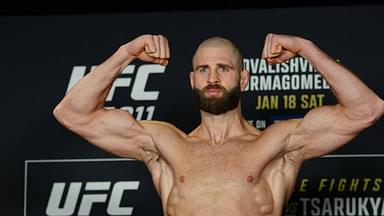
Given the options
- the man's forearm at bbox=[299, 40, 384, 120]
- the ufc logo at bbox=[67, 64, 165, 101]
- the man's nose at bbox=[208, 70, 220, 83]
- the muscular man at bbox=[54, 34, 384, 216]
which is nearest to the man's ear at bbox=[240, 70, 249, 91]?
the muscular man at bbox=[54, 34, 384, 216]

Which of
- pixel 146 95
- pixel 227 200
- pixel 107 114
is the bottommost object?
pixel 227 200

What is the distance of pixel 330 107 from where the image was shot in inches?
153

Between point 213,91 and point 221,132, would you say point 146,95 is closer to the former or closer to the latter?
point 221,132

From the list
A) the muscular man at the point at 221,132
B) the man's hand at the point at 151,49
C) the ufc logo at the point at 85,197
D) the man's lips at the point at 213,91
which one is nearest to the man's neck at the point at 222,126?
the muscular man at the point at 221,132

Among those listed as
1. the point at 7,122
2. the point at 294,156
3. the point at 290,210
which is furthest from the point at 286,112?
the point at 7,122

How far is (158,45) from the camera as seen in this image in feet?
12.5

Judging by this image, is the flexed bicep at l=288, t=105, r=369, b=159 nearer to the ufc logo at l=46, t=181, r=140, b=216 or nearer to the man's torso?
the man's torso

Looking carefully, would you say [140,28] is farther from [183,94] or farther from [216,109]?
[216,109]

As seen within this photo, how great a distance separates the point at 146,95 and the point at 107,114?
2.16 ft

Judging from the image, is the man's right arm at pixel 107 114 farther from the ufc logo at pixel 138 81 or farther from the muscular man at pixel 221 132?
the ufc logo at pixel 138 81

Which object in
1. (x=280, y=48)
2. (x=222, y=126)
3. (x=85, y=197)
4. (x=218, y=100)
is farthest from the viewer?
(x=85, y=197)

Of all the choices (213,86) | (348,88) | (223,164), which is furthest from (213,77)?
(348,88)

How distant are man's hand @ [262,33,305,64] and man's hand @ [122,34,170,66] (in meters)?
0.27

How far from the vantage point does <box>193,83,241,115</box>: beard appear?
12.7ft
